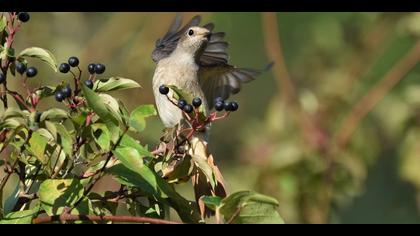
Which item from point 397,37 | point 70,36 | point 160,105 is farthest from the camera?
point 70,36

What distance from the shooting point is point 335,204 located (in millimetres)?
7344

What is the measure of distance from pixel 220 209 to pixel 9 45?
38.1 inches

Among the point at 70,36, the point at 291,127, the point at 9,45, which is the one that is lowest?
the point at 9,45

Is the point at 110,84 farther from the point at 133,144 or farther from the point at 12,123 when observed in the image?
the point at 12,123

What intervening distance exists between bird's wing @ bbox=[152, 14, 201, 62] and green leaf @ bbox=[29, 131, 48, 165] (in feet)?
10.3

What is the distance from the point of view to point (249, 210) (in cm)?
268

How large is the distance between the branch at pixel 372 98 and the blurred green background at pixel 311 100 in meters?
0.01

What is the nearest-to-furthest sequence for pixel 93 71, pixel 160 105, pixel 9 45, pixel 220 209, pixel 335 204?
pixel 220 209 < pixel 9 45 < pixel 93 71 < pixel 160 105 < pixel 335 204

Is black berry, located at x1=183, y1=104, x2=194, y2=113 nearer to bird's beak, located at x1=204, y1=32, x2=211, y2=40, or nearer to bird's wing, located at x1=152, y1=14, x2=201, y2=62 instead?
bird's beak, located at x1=204, y1=32, x2=211, y2=40

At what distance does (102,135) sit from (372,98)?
5.12 meters

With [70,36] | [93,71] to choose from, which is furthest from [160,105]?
[70,36]

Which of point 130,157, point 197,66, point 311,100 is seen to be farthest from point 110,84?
point 311,100

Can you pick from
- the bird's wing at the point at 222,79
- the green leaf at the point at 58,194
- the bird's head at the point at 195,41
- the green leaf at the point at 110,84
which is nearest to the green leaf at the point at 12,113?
the green leaf at the point at 58,194
